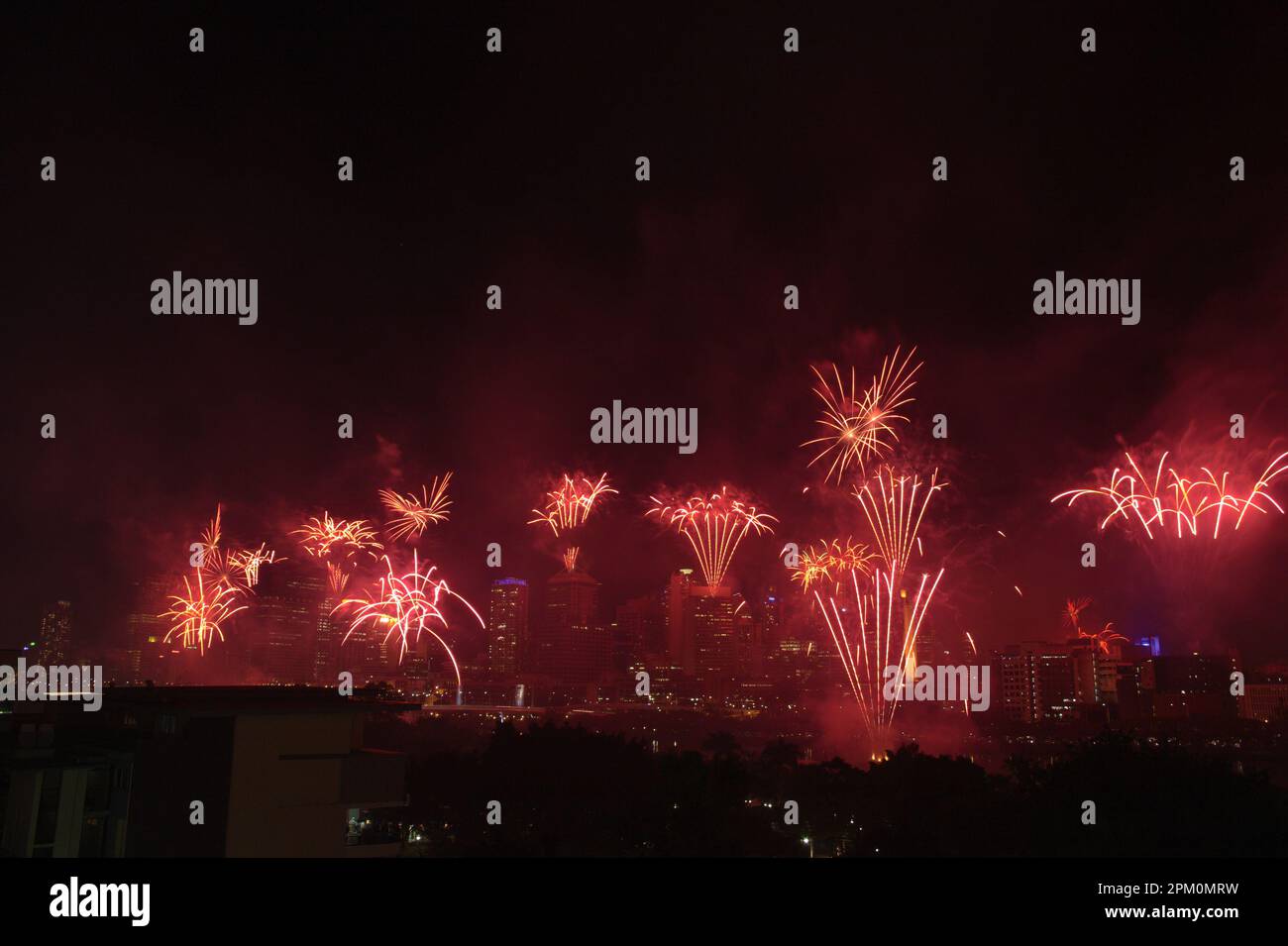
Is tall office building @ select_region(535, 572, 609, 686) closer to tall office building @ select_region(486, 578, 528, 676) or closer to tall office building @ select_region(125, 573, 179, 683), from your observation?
tall office building @ select_region(486, 578, 528, 676)

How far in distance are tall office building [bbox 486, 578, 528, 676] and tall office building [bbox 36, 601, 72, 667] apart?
163 ft

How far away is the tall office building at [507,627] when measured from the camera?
371 feet

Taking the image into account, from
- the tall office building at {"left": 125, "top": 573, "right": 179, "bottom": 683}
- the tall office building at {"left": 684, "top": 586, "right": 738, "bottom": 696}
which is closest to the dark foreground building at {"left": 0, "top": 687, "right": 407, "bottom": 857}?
the tall office building at {"left": 125, "top": 573, "right": 179, "bottom": 683}

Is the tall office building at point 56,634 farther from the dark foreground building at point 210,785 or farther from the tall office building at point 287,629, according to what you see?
the dark foreground building at point 210,785

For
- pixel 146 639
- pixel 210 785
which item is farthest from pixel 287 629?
pixel 210 785

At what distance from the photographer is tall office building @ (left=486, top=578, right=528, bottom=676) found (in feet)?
371

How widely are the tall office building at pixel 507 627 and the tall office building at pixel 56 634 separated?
49729 mm

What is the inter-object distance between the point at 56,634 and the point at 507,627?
2068 inches

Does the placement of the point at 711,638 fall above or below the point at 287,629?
above

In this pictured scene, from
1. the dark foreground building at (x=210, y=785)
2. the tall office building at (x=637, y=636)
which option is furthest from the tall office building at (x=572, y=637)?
the dark foreground building at (x=210, y=785)

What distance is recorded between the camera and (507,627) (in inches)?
4540

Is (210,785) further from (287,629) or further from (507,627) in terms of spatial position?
(507,627)
